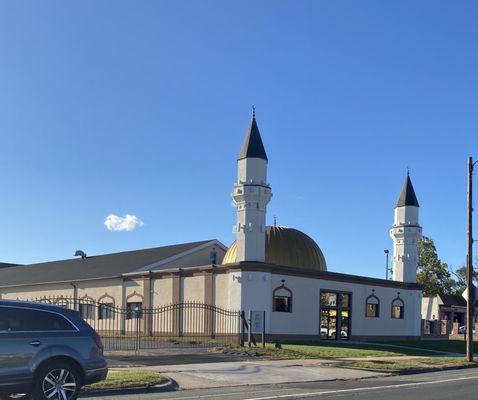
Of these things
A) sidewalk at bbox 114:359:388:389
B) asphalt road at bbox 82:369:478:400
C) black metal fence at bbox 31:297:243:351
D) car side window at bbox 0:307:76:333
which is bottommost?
black metal fence at bbox 31:297:243:351

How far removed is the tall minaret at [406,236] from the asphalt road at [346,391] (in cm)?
2689

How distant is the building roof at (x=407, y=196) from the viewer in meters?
44.7

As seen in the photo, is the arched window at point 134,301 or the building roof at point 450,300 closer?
the arched window at point 134,301

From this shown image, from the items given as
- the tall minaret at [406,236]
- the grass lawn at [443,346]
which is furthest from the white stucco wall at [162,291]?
the tall minaret at [406,236]

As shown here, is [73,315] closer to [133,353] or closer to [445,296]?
[133,353]

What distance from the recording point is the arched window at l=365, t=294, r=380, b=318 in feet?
135

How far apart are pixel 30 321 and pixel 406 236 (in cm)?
A: 3716

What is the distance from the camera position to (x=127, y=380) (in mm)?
14273

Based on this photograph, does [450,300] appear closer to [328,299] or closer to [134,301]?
[328,299]

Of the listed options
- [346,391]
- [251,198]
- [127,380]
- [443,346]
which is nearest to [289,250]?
[251,198]

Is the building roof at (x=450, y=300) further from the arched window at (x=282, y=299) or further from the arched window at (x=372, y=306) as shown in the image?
the arched window at (x=282, y=299)

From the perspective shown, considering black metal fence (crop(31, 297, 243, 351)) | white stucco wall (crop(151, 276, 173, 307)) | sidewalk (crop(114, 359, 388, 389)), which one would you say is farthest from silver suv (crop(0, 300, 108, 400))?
white stucco wall (crop(151, 276, 173, 307))

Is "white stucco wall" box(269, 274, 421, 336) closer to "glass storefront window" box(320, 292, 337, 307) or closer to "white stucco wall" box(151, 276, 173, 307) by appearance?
"glass storefront window" box(320, 292, 337, 307)

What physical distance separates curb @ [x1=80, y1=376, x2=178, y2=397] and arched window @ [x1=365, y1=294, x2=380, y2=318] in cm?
2781
